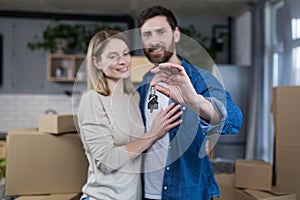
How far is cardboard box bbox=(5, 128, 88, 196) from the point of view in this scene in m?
1.20

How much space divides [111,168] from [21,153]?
0.51 metres

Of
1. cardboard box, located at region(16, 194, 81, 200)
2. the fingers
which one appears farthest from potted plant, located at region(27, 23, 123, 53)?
the fingers

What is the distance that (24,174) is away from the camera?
3.99ft

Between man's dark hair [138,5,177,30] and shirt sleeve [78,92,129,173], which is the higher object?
man's dark hair [138,5,177,30]

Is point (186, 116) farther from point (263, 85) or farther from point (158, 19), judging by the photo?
point (263, 85)

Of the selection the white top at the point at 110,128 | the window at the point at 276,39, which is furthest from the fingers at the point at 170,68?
the window at the point at 276,39

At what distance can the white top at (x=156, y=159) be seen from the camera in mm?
745

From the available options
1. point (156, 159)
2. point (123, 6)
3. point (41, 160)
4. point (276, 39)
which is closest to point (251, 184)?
point (156, 159)

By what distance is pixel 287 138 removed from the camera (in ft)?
4.04

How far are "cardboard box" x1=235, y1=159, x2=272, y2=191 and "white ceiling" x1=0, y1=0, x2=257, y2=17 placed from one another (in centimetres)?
246

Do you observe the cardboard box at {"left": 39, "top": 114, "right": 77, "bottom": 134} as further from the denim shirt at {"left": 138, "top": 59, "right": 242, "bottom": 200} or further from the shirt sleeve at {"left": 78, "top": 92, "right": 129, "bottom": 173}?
the denim shirt at {"left": 138, "top": 59, "right": 242, "bottom": 200}

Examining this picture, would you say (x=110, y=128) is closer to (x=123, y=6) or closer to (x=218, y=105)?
(x=218, y=105)

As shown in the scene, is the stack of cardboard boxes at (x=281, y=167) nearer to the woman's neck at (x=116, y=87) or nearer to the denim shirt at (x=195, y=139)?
the denim shirt at (x=195, y=139)

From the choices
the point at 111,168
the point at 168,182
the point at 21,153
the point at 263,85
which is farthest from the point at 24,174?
the point at 263,85
